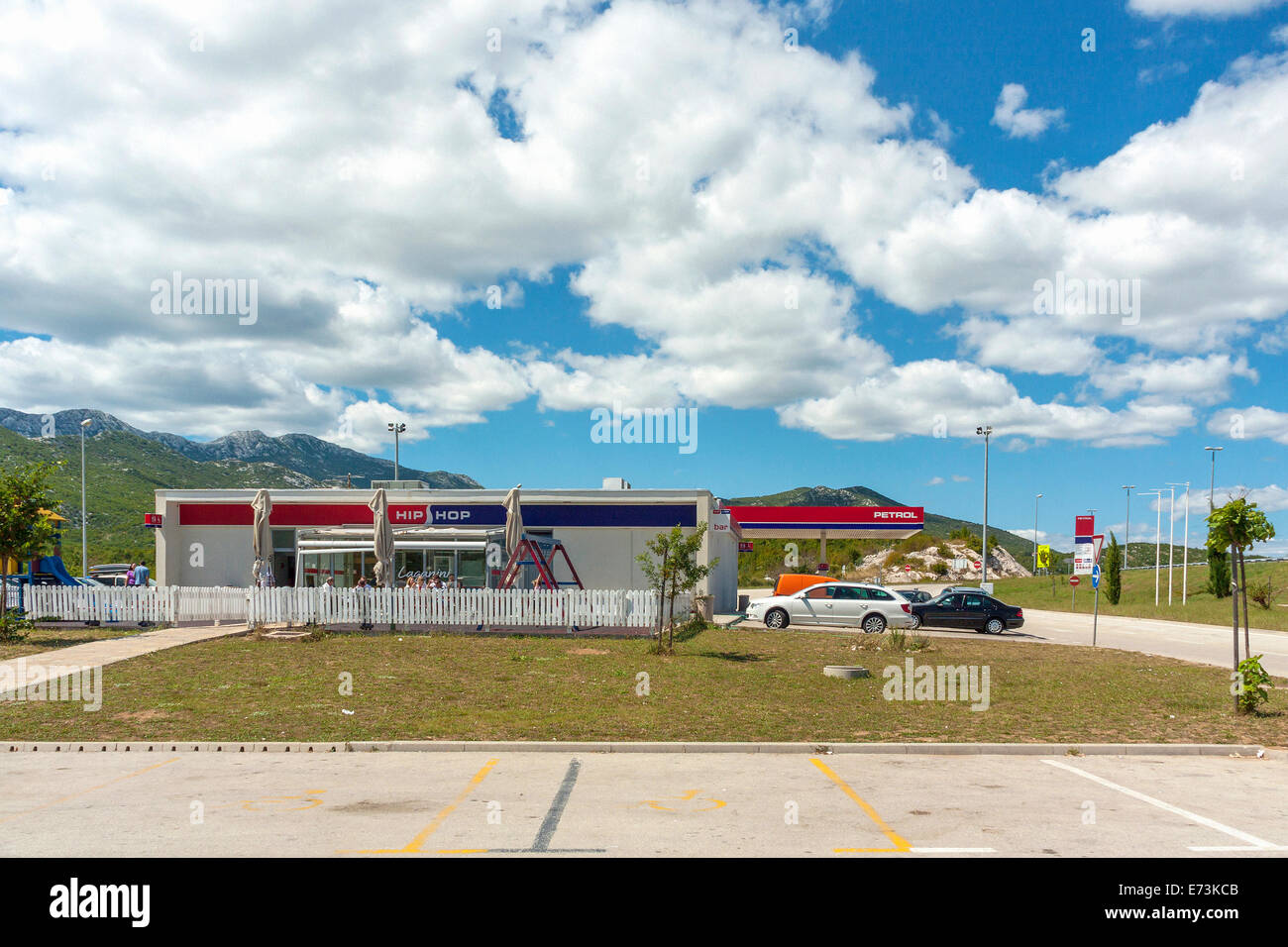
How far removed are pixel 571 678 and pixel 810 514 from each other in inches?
1297

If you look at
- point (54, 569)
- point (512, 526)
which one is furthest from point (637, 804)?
point (54, 569)

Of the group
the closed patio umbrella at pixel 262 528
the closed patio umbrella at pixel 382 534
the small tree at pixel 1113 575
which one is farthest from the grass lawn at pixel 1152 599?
the closed patio umbrella at pixel 262 528

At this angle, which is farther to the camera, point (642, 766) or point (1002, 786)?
point (642, 766)

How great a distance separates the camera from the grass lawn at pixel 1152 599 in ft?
133

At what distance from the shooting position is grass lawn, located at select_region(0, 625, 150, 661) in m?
18.8

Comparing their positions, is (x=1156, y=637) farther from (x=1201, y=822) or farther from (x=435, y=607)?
(x=1201, y=822)

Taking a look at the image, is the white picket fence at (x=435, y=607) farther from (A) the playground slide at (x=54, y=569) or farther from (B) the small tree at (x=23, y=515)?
(A) the playground slide at (x=54, y=569)

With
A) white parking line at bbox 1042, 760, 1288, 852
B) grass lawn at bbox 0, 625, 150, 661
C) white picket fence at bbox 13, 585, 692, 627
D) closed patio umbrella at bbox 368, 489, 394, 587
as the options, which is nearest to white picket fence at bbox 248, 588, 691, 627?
white picket fence at bbox 13, 585, 692, 627

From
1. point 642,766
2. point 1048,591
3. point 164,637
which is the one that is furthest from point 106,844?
point 1048,591

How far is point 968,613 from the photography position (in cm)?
2939

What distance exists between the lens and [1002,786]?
9.12 meters
